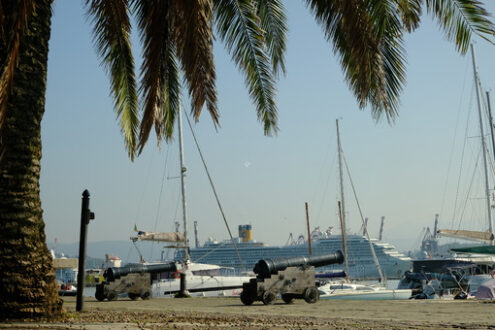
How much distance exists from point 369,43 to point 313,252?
10350 cm

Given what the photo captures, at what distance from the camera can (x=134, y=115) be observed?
10.5m

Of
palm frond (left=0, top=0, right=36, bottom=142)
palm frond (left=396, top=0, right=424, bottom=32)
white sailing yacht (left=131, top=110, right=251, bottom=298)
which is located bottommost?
white sailing yacht (left=131, top=110, right=251, bottom=298)

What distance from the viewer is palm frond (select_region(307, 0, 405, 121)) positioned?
666cm

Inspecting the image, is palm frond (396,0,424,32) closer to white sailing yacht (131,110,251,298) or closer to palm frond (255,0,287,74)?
palm frond (255,0,287,74)

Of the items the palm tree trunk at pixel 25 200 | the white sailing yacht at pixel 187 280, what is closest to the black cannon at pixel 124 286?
the palm tree trunk at pixel 25 200

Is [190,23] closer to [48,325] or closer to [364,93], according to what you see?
[364,93]

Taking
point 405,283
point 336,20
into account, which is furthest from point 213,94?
point 405,283

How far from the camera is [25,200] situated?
6.86 metres

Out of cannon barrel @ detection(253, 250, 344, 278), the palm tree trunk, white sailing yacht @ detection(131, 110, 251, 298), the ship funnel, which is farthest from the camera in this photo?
the ship funnel

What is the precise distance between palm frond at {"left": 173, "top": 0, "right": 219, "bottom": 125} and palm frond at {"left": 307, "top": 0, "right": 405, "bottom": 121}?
63.9 inches

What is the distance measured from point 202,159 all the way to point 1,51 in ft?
52.3

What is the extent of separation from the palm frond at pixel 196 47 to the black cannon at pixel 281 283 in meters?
6.73

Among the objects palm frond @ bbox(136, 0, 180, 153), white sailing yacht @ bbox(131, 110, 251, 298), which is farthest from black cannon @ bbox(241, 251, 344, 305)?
white sailing yacht @ bbox(131, 110, 251, 298)

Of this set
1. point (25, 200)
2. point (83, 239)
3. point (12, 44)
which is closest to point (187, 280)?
point (83, 239)
